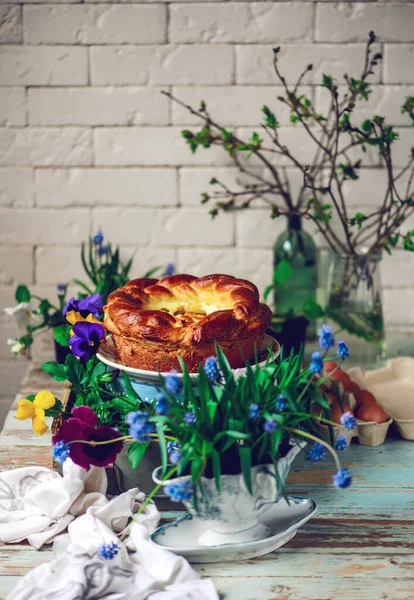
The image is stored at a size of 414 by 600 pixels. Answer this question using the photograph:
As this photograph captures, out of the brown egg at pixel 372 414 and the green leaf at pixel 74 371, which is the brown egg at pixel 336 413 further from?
the green leaf at pixel 74 371

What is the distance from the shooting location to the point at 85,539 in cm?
95

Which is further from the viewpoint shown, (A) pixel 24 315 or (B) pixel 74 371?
(A) pixel 24 315

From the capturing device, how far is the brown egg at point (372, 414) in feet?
4.13

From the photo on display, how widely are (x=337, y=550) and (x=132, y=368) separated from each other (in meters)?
0.40

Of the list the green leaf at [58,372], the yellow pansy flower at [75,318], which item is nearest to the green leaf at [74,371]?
the green leaf at [58,372]

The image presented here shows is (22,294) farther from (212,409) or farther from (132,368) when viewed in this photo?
(212,409)

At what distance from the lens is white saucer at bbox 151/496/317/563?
0.91 metres

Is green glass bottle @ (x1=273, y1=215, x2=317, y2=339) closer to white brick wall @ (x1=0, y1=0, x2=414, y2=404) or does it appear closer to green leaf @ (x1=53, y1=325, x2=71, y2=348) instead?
white brick wall @ (x1=0, y1=0, x2=414, y2=404)

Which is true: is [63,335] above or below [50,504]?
above

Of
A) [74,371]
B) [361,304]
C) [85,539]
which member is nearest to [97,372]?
[74,371]

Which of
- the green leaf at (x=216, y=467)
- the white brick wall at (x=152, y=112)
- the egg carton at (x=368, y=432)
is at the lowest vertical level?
the egg carton at (x=368, y=432)

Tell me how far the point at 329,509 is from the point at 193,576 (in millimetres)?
265

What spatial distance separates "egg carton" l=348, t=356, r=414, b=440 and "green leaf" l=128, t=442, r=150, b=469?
1.65 ft

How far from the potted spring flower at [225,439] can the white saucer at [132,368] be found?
10 centimetres
